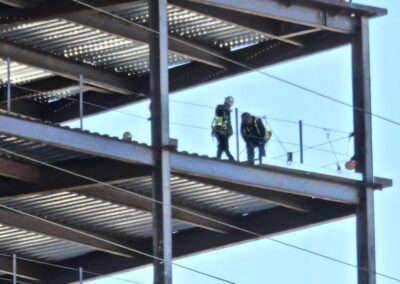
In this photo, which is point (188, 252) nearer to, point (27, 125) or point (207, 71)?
point (207, 71)

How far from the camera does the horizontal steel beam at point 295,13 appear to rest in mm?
49312

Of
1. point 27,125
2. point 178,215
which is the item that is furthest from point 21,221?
point 27,125

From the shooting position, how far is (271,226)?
52562 mm

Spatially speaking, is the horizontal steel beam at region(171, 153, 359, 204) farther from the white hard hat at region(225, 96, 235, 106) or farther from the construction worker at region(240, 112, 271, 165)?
the white hard hat at region(225, 96, 235, 106)

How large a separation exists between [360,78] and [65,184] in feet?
22.9

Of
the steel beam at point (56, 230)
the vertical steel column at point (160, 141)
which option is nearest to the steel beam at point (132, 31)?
the vertical steel column at point (160, 141)

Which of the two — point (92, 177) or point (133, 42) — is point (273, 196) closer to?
point (92, 177)

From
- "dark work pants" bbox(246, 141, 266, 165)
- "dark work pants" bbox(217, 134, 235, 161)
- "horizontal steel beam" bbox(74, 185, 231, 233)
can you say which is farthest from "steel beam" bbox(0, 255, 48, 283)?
"dark work pants" bbox(246, 141, 266, 165)

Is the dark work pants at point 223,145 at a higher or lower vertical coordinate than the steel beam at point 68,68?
lower

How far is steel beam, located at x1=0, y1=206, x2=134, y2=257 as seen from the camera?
51.8 meters

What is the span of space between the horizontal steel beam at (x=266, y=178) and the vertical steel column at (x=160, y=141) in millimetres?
356

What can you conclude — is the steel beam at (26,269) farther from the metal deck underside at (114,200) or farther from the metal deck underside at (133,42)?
the metal deck underside at (133,42)

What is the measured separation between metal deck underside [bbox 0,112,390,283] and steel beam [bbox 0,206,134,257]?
0.07 ft

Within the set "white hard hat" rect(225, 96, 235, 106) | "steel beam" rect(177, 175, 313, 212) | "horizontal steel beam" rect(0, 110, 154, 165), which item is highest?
"white hard hat" rect(225, 96, 235, 106)
